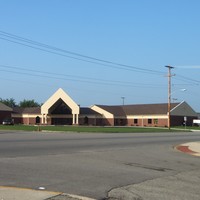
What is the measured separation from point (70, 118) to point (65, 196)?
95.5 metres

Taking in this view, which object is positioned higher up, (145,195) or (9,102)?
(9,102)

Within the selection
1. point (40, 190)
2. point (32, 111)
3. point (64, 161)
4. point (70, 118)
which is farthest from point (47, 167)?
point (32, 111)

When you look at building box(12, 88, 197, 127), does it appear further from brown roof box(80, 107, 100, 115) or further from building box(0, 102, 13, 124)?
building box(0, 102, 13, 124)

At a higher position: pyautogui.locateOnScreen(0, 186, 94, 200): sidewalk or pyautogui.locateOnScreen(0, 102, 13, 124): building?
pyautogui.locateOnScreen(0, 102, 13, 124): building

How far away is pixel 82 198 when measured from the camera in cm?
866

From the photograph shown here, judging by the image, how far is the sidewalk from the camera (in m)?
8.27

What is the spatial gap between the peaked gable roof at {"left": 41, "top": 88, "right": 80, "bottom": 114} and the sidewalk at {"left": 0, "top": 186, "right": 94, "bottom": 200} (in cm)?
8623

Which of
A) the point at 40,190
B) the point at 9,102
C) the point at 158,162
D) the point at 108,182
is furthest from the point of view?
the point at 9,102

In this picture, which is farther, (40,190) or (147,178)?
(147,178)

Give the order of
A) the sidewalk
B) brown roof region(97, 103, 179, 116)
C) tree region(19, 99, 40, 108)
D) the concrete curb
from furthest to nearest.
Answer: tree region(19, 99, 40, 108)
brown roof region(97, 103, 179, 116)
the concrete curb
the sidewalk

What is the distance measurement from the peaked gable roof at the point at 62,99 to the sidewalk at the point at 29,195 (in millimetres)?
86227

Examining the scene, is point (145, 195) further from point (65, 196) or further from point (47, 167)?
point (47, 167)

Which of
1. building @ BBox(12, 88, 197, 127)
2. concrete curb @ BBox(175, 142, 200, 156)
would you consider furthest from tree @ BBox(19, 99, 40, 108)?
concrete curb @ BBox(175, 142, 200, 156)

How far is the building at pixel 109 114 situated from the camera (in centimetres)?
9631
